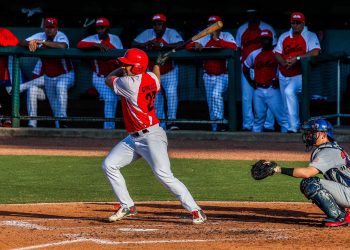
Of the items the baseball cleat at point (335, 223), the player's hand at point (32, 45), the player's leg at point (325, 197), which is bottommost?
the baseball cleat at point (335, 223)

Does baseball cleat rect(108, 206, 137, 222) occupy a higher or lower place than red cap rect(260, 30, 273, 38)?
lower

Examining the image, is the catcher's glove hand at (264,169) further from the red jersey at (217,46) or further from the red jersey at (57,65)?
the red jersey at (57,65)

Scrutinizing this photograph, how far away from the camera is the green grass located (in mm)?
11109

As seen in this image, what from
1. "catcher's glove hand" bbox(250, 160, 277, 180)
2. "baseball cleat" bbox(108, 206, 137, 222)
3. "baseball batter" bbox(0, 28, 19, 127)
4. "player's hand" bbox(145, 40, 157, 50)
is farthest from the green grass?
"baseball batter" bbox(0, 28, 19, 127)

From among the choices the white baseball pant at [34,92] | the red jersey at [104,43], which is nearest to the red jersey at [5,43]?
the white baseball pant at [34,92]

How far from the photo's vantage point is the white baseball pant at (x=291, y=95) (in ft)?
52.4

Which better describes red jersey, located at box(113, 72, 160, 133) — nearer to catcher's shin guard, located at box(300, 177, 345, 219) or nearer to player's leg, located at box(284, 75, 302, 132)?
catcher's shin guard, located at box(300, 177, 345, 219)

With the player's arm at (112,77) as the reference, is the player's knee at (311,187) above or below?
below

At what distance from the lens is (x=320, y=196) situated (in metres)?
8.74

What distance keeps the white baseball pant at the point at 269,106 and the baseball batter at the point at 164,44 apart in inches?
52.8

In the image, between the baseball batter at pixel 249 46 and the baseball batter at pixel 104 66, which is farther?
the baseball batter at pixel 104 66

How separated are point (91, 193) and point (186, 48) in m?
5.53

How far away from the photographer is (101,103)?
17500 mm

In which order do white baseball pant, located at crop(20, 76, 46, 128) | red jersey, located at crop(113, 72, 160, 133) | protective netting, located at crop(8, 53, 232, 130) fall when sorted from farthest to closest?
1. white baseball pant, located at crop(20, 76, 46, 128)
2. protective netting, located at crop(8, 53, 232, 130)
3. red jersey, located at crop(113, 72, 160, 133)
